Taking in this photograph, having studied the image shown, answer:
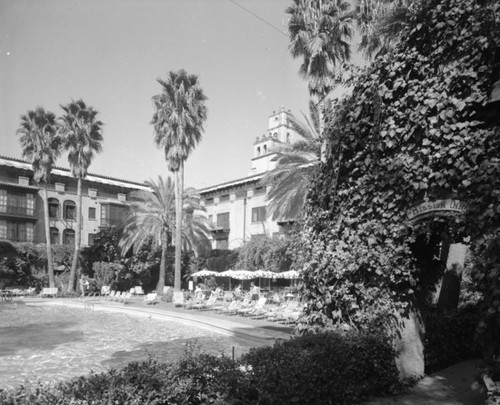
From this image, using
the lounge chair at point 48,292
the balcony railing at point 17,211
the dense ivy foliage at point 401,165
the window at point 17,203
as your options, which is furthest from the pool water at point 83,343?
the window at point 17,203

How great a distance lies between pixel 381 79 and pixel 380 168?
5.25 ft

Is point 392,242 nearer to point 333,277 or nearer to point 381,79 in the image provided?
point 333,277

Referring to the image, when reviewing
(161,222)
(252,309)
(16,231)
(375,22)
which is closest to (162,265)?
(161,222)

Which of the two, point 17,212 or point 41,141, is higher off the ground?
point 41,141

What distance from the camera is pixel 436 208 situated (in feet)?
21.7

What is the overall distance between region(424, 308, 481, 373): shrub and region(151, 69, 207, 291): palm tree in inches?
934

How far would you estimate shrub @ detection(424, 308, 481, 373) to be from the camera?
880 cm

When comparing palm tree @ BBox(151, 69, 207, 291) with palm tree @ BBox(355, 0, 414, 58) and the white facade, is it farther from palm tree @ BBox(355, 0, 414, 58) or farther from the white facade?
palm tree @ BBox(355, 0, 414, 58)

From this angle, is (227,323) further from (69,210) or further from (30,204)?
(69,210)

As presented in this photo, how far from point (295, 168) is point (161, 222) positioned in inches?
677

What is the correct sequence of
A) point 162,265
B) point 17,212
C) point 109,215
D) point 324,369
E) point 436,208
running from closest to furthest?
point 324,369
point 436,208
point 162,265
point 17,212
point 109,215

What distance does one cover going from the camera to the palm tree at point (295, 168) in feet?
76.0

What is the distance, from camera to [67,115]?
37094 mm

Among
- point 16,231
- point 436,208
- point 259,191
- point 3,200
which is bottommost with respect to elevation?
point 16,231
